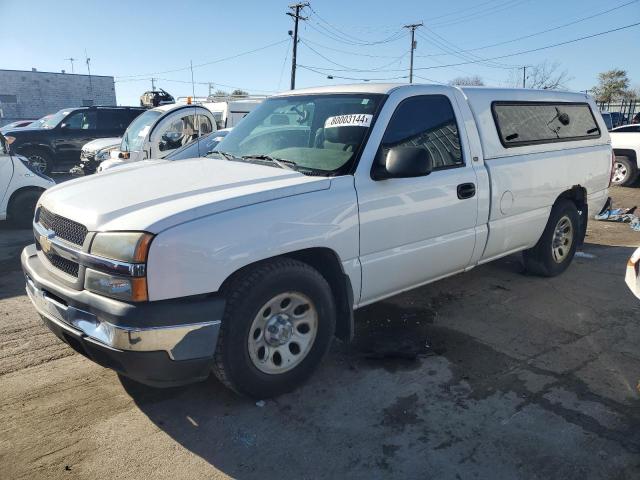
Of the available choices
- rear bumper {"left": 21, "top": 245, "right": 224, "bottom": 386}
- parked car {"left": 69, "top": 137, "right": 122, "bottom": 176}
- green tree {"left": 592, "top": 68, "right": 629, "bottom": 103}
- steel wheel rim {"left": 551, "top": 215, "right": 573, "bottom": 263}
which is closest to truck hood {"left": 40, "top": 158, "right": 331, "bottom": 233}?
rear bumper {"left": 21, "top": 245, "right": 224, "bottom": 386}

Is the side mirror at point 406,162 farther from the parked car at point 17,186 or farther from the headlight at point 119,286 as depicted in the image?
the parked car at point 17,186

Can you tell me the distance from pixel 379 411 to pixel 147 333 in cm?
145

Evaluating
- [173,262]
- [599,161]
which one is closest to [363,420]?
[173,262]

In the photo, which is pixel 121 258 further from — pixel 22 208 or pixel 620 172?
pixel 620 172

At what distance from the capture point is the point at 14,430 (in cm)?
281

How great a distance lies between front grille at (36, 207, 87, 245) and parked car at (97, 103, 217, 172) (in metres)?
5.78

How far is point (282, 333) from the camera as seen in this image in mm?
3057

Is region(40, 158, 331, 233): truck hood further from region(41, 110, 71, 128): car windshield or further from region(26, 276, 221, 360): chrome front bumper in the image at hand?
region(41, 110, 71, 128): car windshield

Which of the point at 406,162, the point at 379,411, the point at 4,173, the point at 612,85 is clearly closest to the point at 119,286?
the point at 379,411

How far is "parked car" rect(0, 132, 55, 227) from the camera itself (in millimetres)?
7453

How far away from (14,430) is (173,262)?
1.43m

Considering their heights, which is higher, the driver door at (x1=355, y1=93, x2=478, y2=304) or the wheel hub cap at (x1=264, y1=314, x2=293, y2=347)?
the driver door at (x1=355, y1=93, x2=478, y2=304)

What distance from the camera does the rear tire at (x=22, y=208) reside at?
766 centimetres

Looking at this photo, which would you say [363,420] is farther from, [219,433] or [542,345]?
[542,345]
